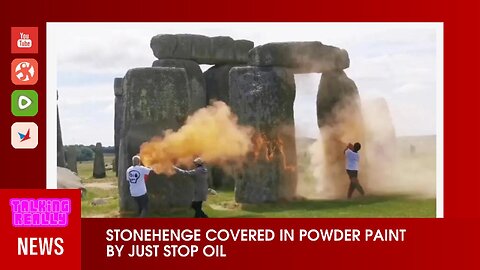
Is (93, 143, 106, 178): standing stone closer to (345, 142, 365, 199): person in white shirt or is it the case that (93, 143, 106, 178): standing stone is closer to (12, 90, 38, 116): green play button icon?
(345, 142, 365, 199): person in white shirt

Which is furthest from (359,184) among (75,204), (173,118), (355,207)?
(75,204)

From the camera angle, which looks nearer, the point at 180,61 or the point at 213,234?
the point at 213,234

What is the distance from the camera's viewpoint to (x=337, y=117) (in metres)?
21.3

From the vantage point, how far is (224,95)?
25328 mm

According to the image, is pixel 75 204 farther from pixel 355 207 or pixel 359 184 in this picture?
pixel 359 184

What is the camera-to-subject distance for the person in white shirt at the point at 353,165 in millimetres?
19406

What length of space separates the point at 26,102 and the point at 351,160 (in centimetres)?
853

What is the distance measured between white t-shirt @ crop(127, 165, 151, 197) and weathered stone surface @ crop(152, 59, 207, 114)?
27.0 ft

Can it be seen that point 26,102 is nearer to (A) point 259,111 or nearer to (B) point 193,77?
(A) point 259,111

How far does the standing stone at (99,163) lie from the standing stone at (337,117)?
9.59 metres

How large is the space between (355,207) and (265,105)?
9.72 ft

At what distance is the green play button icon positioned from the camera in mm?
13273

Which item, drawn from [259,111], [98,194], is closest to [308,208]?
[259,111]

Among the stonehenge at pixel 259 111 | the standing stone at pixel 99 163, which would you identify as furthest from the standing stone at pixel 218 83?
the standing stone at pixel 99 163
